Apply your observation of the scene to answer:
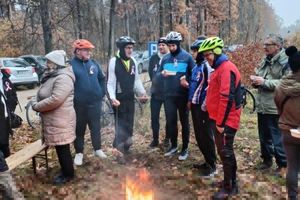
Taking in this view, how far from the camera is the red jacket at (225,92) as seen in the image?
4.51m

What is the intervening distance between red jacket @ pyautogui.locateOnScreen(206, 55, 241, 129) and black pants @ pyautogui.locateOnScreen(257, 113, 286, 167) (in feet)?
3.67

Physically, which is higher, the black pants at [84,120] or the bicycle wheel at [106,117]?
the black pants at [84,120]

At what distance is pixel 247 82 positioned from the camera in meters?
14.4

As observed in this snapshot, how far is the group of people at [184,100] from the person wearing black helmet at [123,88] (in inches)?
0.6

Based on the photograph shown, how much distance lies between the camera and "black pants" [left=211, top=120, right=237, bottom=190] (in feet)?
15.4

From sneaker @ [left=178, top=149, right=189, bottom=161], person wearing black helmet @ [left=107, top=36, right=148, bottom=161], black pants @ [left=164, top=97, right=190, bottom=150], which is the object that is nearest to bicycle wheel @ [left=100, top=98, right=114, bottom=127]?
person wearing black helmet @ [left=107, top=36, right=148, bottom=161]

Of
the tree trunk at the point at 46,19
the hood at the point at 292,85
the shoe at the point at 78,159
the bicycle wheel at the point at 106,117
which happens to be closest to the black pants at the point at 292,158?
the hood at the point at 292,85

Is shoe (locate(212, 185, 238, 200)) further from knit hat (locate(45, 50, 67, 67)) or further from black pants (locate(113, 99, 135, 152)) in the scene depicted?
knit hat (locate(45, 50, 67, 67))

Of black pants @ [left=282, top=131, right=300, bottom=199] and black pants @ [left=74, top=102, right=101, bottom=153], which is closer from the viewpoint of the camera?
black pants @ [left=282, top=131, right=300, bottom=199]

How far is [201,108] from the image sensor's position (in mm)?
5504

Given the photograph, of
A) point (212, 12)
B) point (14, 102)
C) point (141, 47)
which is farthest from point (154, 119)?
point (141, 47)

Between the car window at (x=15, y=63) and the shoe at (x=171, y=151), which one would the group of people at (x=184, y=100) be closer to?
the shoe at (x=171, y=151)

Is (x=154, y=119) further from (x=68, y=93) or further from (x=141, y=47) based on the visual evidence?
(x=141, y=47)

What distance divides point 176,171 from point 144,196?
1537 millimetres
